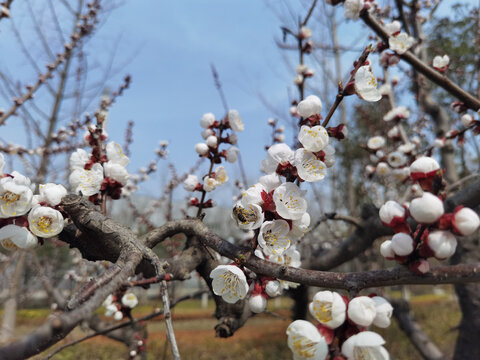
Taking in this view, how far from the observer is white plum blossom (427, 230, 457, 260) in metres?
0.67

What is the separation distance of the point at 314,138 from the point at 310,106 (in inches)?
5.1

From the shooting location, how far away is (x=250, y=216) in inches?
37.8

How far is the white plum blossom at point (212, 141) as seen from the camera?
1.49 m

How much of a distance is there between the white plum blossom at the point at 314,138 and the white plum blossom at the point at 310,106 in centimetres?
9

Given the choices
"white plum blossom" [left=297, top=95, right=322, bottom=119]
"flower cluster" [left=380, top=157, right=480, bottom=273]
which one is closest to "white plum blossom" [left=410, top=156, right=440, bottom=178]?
"flower cluster" [left=380, top=157, right=480, bottom=273]

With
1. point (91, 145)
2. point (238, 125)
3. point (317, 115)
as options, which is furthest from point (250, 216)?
point (91, 145)

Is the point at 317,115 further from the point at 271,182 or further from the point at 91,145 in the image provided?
the point at 91,145

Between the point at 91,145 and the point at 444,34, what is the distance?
33.9 ft

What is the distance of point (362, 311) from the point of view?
0.68 metres

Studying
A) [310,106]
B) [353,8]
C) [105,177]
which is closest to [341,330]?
[310,106]

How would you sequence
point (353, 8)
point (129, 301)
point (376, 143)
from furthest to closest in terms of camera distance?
point (376, 143), point (129, 301), point (353, 8)

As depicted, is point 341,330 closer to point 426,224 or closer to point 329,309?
point 329,309

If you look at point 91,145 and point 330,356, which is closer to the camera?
point 330,356

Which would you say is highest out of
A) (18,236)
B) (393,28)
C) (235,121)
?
(393,28)
